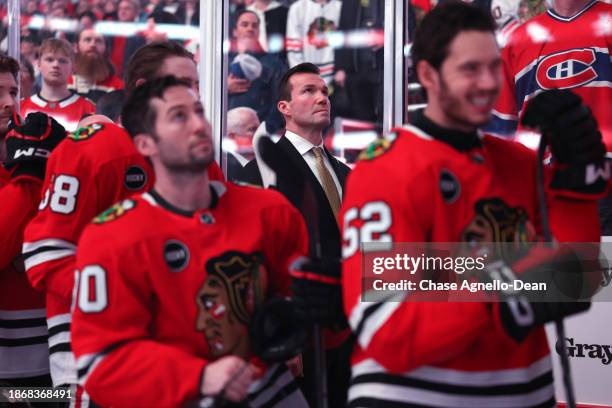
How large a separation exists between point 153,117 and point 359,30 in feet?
7.51

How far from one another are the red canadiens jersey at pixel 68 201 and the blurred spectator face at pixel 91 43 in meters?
2.47

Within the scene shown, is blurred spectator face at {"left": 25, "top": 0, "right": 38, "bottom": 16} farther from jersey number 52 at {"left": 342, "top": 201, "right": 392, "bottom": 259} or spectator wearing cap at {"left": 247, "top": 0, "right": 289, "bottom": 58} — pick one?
jersey number 52 at {"left": 342, "top": 201, "right": 392, "bottom": 259}

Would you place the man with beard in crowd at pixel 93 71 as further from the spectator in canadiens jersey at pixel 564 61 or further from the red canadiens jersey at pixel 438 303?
the red canadiens jersey at pixel 438 303

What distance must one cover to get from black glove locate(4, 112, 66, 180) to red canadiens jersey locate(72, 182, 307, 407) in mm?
777

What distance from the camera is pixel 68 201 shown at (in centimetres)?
225

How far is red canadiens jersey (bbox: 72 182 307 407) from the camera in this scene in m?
1.69

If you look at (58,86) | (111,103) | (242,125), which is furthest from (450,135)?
(58,86)

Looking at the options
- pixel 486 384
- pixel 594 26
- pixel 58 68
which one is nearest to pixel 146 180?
pixel 486 384

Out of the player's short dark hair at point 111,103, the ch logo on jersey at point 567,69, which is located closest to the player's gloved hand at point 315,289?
the ch logo on jersey at point 567,69

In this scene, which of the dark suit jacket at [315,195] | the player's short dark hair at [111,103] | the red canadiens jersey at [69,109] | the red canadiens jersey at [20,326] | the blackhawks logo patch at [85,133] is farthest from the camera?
the red canadiens jersey at [69,109]

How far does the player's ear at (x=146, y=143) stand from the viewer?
1941 mm

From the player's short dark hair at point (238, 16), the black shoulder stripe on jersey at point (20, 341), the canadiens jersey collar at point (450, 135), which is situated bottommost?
the black shoulder stripe on jersey at point (20, 341)

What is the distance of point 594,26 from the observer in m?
3.45

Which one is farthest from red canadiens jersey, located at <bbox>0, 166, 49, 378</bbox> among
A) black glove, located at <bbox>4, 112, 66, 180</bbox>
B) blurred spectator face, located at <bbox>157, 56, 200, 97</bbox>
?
blurred spectator face, located at <bbox>157, 56, 200, 97</bbox>
